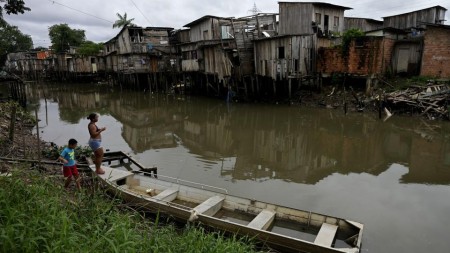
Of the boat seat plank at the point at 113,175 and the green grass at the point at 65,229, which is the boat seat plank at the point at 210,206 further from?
the boat seat plank at the point at 113,175

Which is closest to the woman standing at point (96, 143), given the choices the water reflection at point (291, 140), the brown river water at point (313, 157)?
the brown river water at point (313, 157)

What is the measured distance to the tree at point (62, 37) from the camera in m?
55.0

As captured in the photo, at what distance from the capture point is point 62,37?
55625 mm

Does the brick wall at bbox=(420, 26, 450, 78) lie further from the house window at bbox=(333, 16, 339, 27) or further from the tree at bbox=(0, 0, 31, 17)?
the tree at bbox=(0, 0, 31, 17)

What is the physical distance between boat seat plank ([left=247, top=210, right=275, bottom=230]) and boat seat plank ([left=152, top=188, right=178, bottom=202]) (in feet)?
7.02

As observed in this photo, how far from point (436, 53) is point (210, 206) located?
18.2 m

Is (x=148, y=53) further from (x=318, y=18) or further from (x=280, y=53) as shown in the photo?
(x=318, y=18)

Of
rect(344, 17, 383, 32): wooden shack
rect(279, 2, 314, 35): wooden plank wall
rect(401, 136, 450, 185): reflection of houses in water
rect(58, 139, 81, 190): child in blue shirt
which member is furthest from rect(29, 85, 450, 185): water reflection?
rect(344, 17, 383, 32): wooden shack

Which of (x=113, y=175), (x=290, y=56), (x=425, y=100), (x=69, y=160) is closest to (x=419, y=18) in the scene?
(x=425, y=100)

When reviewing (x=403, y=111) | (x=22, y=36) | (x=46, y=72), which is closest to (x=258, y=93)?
(x=403, y=111)

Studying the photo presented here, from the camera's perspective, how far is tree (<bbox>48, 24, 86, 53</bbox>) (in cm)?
5497

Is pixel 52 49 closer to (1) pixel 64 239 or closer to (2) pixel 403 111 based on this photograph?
(2) pixel 403 111

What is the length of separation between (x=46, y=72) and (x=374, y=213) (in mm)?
59423

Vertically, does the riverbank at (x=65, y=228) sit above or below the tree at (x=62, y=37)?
below
